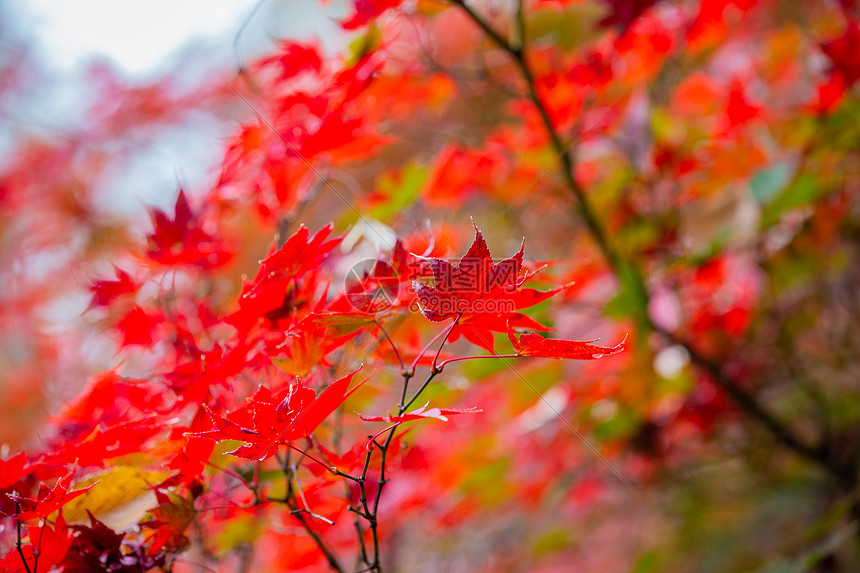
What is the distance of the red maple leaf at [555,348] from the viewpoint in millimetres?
441

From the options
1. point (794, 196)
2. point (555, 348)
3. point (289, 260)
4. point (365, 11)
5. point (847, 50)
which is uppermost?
point (365, 11)

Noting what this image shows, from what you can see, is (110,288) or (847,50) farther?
(847,50)

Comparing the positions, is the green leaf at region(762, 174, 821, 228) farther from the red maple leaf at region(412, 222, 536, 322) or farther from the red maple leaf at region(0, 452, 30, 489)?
the red maple leaf at region(0, 452, 30, 489)

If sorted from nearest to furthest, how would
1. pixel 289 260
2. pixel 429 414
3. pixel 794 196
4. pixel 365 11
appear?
pixel 429 414
pixel 289 260
pixel 365 11
pixel 794 196

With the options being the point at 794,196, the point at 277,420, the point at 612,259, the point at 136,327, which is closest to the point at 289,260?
the point at 277,420

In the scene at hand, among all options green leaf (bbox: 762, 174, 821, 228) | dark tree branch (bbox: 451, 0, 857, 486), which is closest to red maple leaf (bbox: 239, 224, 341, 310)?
dark tree branch (bbox: 451, 0, 857, 486)

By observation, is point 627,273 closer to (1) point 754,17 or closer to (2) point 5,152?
(1) point 754,17

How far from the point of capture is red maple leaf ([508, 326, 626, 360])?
1.45 feet

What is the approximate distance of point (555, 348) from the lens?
0.45 m

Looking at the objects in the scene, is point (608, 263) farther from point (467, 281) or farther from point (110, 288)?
point (110, 288)

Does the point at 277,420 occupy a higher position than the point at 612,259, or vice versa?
the point at 277,420

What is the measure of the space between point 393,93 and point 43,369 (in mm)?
2506

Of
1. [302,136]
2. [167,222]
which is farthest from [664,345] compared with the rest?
[167,222]
